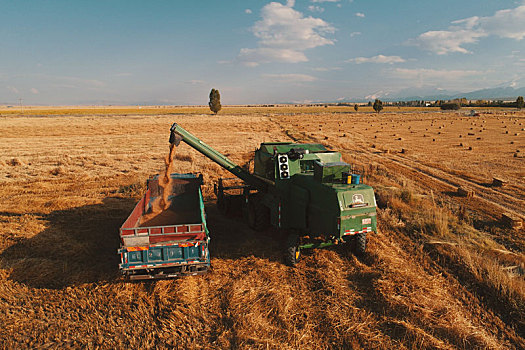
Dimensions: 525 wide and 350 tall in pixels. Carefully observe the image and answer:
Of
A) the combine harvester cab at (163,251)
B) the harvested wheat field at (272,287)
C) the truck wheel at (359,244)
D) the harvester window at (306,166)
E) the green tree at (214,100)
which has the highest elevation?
the green tree at (214,100)

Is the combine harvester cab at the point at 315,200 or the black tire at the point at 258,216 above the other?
the combine harvester cab at the point at 315,200

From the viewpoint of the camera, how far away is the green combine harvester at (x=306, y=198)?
660cm

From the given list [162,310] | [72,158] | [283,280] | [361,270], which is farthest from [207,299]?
[72,158]

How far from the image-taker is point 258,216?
941 centimetres

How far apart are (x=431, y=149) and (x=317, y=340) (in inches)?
1010

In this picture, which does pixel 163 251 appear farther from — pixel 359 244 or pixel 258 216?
pixel 359 244

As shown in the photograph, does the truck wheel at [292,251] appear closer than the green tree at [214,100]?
Yes

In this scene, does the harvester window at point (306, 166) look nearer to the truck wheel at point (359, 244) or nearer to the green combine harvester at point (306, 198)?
the green combine harvester at point (306, 198)

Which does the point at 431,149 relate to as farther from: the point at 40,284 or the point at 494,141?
the point at 40,284

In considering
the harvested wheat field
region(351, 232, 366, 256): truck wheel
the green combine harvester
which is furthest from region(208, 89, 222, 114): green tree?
region(351, 232, 366, 256): truck wheel

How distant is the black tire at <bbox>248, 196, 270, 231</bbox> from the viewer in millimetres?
9336

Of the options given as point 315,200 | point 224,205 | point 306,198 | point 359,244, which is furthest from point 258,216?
point 359,244

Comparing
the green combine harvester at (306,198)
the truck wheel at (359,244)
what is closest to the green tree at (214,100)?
the green combine harvester at (306,198)

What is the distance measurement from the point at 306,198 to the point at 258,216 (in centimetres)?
248
